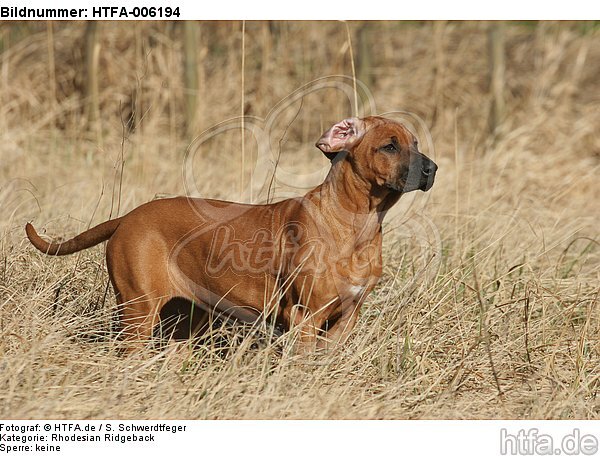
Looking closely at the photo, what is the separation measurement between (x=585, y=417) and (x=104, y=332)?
7.58 ft

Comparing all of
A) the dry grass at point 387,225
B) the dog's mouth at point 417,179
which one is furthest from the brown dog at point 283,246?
the dry grass at point 387,225

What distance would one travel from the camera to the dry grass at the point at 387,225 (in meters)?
4.01

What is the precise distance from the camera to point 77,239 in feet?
14.5

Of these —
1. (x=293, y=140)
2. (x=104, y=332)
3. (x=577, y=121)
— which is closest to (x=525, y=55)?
(x=577, y=121)

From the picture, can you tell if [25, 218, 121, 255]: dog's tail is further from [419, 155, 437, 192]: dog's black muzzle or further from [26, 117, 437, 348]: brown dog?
[419, 155, 437, 192]: dog's black muzzle

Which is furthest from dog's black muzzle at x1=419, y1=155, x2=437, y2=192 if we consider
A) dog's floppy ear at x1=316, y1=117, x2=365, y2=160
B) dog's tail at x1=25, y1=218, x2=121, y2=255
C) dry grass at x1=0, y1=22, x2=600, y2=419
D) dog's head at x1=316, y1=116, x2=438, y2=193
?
dog's tail at x1=25, y1=218, x2=121, y2=255

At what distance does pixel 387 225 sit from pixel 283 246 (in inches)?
70.3

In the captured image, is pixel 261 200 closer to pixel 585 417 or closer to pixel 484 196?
pixel 484 196

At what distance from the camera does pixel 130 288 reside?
4355mm

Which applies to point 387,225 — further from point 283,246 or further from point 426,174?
point 426,174

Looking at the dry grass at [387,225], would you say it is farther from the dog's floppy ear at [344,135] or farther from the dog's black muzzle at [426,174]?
the dog's floppy ear at [344,135]

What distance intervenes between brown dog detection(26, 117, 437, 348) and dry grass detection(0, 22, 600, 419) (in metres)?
0.24

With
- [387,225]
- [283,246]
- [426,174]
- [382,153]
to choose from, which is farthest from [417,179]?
[387,225]

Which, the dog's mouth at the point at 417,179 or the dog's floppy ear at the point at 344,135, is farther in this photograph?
the dog's floppy ear at the point at 344,135
